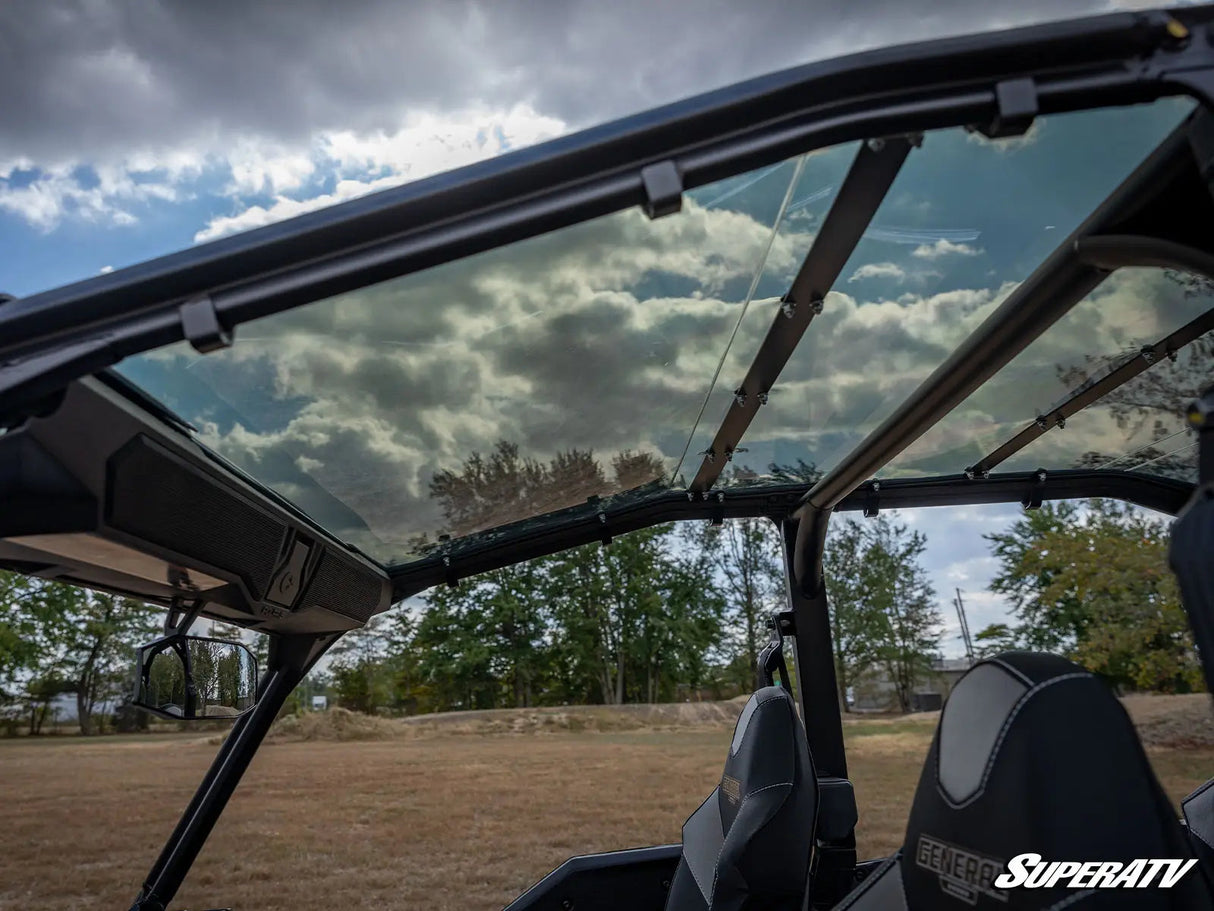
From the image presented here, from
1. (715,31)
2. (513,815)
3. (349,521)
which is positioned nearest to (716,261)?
(349,521)

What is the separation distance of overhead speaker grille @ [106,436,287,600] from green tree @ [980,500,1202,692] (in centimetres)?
669

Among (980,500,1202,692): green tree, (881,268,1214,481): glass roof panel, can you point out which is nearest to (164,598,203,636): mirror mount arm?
(881,268,1214,481): glass roof panel

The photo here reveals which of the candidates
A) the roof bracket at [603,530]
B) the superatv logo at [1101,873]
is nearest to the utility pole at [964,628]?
the roof bracket at [603,530]

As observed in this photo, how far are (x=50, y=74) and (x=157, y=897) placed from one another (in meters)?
8.04

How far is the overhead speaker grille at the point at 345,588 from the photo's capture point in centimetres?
195

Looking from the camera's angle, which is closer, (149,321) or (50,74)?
(149,321)

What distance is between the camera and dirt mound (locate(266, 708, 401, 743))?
7520 millimetres

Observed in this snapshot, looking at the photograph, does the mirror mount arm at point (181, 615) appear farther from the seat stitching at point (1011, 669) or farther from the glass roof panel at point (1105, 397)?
the glass roof panel at point (1105, 397)

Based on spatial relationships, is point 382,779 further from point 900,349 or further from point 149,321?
point 149,321

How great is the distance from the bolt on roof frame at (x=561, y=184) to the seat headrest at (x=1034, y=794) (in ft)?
1.92

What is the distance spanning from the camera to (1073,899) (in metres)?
0.75

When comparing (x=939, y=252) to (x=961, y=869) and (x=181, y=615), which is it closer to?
(x=961, y=869)

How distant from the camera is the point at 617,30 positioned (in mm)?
6531

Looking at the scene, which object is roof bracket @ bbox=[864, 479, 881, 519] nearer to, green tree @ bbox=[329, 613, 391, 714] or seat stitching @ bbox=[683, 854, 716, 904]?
seat stitching @ bbox=[683, 854, 716, 904]
